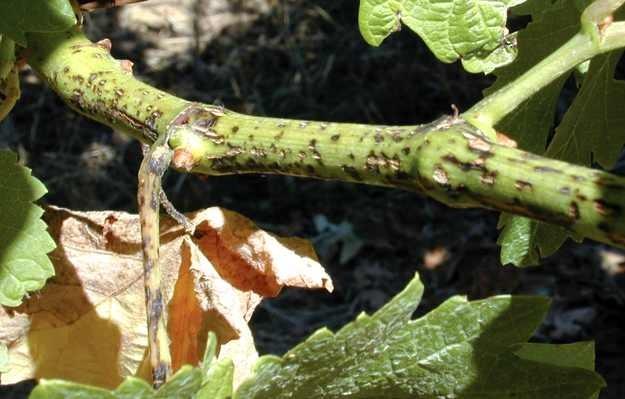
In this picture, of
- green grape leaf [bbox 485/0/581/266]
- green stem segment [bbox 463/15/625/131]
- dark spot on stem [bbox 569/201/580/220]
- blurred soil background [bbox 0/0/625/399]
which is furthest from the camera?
blurred soil background [bbox 0/0/625/399]

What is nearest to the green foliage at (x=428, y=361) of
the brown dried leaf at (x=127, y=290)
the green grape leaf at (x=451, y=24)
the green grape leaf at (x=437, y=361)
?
the green grape leaf at (x=437, y=361)

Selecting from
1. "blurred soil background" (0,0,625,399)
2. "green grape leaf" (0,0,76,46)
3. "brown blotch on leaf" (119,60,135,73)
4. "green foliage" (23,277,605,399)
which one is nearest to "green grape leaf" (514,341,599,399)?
"green foliage" (23,277,605,399)

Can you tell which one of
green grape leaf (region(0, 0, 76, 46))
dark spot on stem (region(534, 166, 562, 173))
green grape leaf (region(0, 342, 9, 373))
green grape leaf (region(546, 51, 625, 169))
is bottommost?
green grape leaf (region(0, 342, 9, 373))

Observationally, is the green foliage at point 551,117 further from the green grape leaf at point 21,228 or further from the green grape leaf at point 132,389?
the green grape leaf at point 132,389

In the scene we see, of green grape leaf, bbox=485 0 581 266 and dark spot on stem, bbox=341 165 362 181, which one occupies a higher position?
dark spot on stem, bbox=341 165 362 181

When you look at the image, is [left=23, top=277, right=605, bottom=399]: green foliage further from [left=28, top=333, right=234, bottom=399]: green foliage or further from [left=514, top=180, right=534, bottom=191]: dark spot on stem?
[left=514, top=180, right=534, bottom=191]: dark spot on stem

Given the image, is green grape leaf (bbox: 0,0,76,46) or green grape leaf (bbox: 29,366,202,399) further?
green grape leaf (bbox: 0,0,76,46)

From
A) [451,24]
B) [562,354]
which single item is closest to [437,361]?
[562,354]
